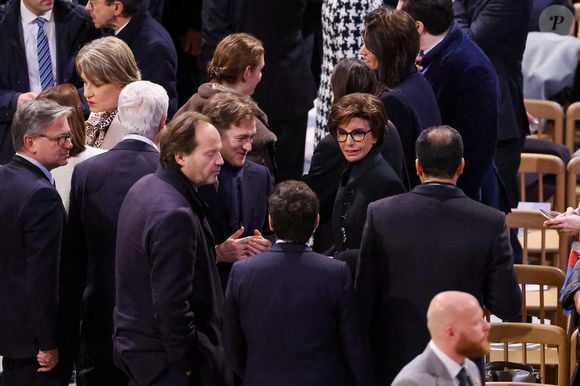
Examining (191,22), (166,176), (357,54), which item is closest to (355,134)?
(166,176)

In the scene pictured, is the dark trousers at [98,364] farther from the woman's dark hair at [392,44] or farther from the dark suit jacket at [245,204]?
the woman's dark hair at [392,44]

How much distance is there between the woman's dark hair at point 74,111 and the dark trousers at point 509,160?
2.40 meters

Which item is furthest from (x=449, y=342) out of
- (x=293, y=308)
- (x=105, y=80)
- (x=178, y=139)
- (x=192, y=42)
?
(x=192, y=42)

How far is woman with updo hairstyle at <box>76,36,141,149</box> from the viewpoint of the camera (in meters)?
5.48

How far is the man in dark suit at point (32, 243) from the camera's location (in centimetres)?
484

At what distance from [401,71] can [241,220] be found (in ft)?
3.17

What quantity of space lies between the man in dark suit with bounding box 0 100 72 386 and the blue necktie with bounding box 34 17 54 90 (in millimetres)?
1456

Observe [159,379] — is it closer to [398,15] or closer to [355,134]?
[355,134]

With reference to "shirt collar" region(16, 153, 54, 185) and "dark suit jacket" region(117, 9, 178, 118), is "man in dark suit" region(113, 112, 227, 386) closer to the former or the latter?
"shirt collar" region(16, 153, 54, 185)

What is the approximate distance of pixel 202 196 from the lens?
4988mm

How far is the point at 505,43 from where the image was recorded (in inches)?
273

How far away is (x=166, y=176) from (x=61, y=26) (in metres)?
2.18

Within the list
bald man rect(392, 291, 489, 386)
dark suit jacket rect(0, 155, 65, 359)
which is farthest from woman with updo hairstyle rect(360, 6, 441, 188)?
bald man rect(392, 291, 489, 386)

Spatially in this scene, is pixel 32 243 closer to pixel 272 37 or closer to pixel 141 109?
pixel 141 109
